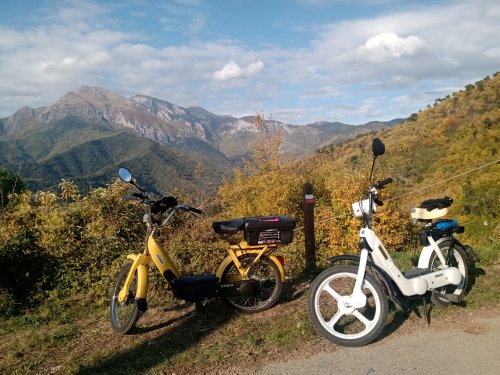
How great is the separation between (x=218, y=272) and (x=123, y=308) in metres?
1.19

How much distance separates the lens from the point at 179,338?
14.5ft

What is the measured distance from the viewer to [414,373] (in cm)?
334

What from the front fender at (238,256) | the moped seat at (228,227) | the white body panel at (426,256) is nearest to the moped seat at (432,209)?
the white body panel at (426,256)

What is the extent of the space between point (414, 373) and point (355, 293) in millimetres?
790

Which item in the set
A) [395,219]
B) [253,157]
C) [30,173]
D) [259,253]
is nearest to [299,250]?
[259,253]

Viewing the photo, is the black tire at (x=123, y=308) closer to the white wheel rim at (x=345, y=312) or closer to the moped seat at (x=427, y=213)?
the white wheel rim at (x=345, y=312)

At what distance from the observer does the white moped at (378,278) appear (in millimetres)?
3785

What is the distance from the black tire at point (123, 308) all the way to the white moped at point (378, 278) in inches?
78.4

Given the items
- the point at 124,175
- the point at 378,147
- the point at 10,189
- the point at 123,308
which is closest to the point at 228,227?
the point at 124,175

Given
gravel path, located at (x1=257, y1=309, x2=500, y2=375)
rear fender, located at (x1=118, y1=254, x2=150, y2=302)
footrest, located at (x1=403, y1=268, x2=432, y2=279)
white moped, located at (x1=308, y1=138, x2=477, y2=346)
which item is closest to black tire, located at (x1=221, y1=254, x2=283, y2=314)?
white moped, located at (x1=308, y1=138, x2=477, y2=346)

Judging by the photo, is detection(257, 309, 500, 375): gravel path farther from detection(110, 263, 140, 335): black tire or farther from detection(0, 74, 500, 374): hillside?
detection(110, 263, 140, 335): black tire

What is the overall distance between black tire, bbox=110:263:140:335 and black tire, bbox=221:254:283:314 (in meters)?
1.04

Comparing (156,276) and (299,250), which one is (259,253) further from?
(299,250)

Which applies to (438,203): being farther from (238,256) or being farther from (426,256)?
(238,256)
